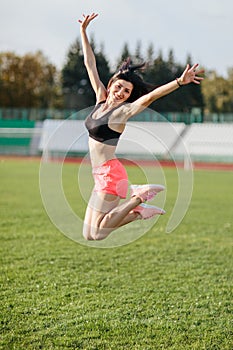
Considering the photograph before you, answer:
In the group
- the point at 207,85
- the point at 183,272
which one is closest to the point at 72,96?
the point at 207,85

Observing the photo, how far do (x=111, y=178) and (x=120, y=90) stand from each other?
63 centimetres

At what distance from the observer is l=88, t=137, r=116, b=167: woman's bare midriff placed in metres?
4.02

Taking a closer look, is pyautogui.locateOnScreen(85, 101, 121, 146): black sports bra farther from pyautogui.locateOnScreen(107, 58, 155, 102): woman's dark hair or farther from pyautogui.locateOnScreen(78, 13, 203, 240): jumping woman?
pyautogui.locateOnScreen(107, 58, 155, 102): woman's dark hair

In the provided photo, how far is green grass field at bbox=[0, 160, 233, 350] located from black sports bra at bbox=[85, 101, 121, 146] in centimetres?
149

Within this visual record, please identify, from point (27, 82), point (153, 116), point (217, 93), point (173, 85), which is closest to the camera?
point (173, 85)

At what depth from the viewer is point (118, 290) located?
5559 millimetres

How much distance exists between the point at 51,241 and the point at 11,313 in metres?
3.32

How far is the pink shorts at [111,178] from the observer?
404 centimetres

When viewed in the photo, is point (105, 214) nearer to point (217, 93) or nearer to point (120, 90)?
point (120, 90)

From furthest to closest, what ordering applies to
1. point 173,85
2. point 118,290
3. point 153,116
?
point 153,116 < point 118,290 < point 173,85

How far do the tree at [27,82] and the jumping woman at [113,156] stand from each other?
4015 centimetres

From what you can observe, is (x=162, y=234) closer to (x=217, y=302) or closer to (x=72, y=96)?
(x=217, y=302)

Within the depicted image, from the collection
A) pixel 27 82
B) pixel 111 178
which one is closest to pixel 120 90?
pixel 111 178

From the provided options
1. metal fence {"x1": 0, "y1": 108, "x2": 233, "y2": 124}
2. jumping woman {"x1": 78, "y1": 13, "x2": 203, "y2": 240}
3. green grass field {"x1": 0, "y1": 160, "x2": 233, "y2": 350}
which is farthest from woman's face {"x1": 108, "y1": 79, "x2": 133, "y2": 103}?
metal fence {"x1": 0, "y1": 108, "x2": 233, "y2": 124}
